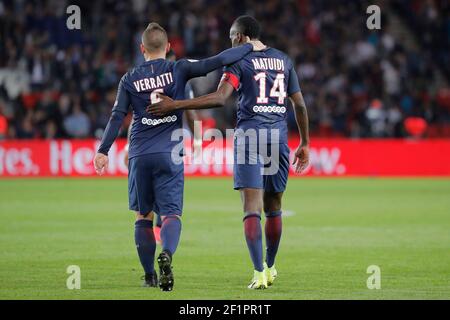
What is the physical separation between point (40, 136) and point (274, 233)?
1802cm

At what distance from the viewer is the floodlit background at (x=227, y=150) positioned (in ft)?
40.3

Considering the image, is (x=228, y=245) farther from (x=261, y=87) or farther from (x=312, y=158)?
(x=312, y=158)

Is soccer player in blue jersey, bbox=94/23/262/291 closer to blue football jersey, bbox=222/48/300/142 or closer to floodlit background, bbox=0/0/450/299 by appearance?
blue football jersey, bbox=222/48/300/142

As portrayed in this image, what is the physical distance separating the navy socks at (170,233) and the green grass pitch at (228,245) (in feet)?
1.38

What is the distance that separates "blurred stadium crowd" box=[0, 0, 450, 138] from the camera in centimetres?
2789

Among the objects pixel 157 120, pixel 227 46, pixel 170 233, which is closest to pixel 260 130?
pixel 157 120

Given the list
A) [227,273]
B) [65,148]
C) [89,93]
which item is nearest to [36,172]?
[65,148]

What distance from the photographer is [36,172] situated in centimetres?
2652

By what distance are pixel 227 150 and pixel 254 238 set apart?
16.9m

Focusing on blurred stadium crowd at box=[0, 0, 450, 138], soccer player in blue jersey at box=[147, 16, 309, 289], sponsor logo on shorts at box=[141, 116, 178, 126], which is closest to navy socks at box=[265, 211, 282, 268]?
soccer player in blue jersey at box=[147, 16, 309, 289]

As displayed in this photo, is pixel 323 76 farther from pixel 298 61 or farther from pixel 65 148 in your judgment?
pixel 65 148

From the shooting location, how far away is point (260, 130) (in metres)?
9.59

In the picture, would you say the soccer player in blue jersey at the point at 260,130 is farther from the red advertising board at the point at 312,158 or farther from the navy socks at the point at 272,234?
the red advertising board at the point at 312,158

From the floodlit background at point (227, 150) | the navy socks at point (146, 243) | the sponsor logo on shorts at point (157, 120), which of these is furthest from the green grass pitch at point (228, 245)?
the sponsor logo on shorts at point (157, 120)
